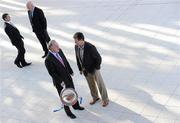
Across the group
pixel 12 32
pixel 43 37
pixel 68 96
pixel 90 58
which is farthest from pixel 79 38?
pixel 43 37

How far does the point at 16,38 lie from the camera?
466 inches

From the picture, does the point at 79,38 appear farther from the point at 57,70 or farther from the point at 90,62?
the point at 57,70

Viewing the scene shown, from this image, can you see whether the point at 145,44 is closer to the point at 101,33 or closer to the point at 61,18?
the point at 101,33

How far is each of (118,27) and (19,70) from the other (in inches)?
134

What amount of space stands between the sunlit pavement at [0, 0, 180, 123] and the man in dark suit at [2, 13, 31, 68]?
248mm

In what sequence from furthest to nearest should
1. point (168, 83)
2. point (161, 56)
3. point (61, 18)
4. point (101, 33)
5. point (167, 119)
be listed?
point (61, 18), point (101, 33), point (161, 56), point (168, 83), point (167, 119)

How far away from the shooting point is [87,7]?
1590 cm

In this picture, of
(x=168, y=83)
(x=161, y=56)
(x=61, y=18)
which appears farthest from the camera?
(x=61, y=18)

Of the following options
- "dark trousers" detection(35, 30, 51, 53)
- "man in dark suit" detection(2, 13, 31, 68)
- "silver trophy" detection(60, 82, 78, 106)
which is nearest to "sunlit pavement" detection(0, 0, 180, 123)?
"man in dark suit" detection(2, 13, 31, 68)

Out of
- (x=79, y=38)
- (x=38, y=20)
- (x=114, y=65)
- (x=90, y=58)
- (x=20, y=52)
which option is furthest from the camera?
(x=38, y=20)

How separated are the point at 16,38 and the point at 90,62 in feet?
11.6

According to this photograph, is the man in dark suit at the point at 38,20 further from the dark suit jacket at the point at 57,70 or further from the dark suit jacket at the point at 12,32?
the dark suit jacket at the point at 57,70

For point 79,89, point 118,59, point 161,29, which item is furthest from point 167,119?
point 161,29

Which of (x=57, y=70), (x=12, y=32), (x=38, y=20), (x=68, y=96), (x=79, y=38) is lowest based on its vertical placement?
(x=68, y=96)
